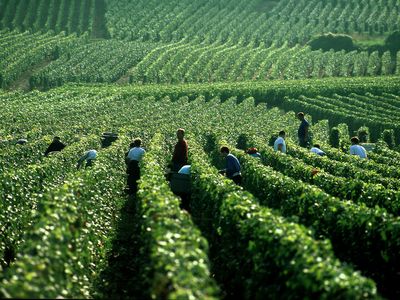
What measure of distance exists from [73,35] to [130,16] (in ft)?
60.5

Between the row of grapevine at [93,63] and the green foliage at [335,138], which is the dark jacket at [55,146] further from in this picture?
the row of grapevine at [93,63]

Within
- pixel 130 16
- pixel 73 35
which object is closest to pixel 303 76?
pixel 73 35

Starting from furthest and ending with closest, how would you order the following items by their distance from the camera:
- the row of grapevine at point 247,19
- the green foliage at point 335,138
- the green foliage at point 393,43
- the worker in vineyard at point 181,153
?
the row of grapevine at point 247,19 → the green foliage at point 393,43 → the green foliage at point 335,138 → the worker in vineyard at point 181,153

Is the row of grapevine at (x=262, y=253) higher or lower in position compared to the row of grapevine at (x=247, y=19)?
higher

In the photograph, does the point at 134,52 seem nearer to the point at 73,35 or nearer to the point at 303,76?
the point at 73,35

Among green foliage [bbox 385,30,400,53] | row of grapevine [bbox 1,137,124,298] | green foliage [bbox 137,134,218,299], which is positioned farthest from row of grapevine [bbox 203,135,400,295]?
green foliage [bbox 385,30,400,53]

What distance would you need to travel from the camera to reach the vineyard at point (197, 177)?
1064cm

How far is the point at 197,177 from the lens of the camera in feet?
61.1

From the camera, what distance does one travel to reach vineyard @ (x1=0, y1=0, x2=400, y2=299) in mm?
10641

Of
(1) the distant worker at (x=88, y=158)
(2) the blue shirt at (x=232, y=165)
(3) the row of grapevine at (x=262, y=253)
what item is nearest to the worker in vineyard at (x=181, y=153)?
(2) the blue shirt at (x=232, y=165)

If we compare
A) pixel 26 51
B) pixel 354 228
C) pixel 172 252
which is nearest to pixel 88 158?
pixel 354 228

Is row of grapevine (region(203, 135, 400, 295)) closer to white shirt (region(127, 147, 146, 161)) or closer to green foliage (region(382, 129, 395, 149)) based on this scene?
white shirt (region(127, 147, 146, 161))

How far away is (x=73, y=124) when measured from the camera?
3856 cm

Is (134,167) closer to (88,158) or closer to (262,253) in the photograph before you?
(88,158)
